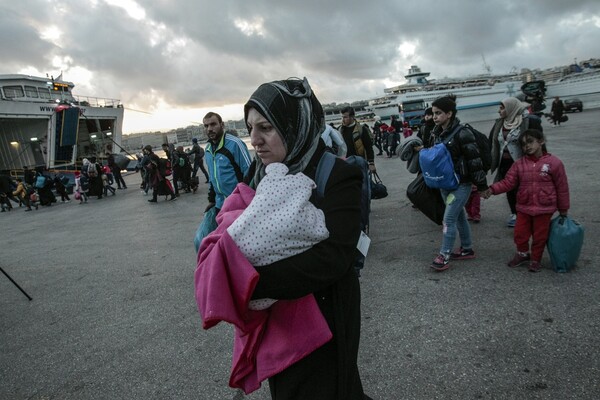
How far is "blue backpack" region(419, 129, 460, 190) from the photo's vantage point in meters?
3.34

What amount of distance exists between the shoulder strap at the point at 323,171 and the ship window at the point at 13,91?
3324 centimetres

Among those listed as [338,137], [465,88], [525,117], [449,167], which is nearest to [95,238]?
[338,137]

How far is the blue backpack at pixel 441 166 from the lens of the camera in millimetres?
3336

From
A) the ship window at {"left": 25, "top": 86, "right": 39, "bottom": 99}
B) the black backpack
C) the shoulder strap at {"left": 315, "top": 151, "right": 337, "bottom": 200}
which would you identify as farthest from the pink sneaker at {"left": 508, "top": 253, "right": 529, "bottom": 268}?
the ship window at {"left": 25, "top": 86, "right": 39, "bottom": 99}

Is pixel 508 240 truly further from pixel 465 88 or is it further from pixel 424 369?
pixel 465 88

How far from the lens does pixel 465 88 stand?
6206 centimetres

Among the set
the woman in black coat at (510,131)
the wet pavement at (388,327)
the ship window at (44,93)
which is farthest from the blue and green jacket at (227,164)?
the ship window at (44,93)

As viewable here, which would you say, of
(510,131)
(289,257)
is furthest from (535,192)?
(289,257)

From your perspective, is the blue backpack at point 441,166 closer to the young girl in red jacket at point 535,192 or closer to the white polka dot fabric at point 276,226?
→ the young girl in red jacket at point 535,192

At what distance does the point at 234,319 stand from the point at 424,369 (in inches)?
72.8

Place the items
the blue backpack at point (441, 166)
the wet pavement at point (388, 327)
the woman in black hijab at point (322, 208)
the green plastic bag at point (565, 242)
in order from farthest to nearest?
1. the blue backpack at point (441, 166)
2. the green plastic bag at point (565, 242)
3. the wet pavement at point (388, 327)
4. the woman in black hijab at point (322, 208)

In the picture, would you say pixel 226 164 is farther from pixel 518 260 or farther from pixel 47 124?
pixel 47 124

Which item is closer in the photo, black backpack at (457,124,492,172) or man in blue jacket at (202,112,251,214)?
black backpack at (457,124,492,172)

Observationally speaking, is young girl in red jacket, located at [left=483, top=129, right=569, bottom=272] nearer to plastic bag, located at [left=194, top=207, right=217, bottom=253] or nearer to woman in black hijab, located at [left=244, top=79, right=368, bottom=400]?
plastic bag, located at [left=194, top=207, right=217, bottom=253]
